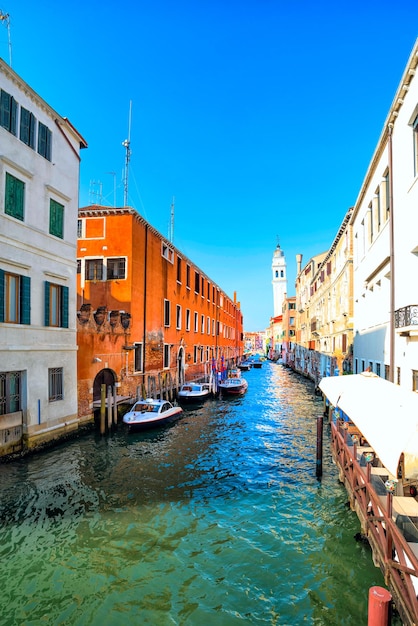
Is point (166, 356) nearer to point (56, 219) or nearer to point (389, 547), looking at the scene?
point (56, 219)

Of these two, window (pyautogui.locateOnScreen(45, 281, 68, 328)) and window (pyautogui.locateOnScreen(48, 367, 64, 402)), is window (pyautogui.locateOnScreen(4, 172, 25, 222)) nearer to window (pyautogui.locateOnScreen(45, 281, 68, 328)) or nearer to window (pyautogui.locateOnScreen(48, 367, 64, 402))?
window (pyautogui.locateOnScreen(45, 281, 68, 328))

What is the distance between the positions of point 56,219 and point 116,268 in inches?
249

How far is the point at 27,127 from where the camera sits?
1192 cm

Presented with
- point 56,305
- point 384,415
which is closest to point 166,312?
point 56,305

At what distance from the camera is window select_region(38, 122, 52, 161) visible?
1253 centimetres

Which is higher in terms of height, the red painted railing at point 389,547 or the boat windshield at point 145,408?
the red painted railing at point 389,547

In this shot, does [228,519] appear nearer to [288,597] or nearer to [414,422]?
[288,597]

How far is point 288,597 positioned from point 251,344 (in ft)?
518

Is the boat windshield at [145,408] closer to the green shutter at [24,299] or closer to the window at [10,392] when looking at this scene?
the window at [10,392]

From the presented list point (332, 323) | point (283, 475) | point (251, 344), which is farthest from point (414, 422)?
point (251, 344)

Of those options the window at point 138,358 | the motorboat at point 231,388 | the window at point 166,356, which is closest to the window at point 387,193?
the window at point 138,358

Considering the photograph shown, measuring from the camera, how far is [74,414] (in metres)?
14.0

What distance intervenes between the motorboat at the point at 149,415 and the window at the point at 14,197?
842 centimetres

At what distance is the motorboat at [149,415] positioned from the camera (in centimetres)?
1530
